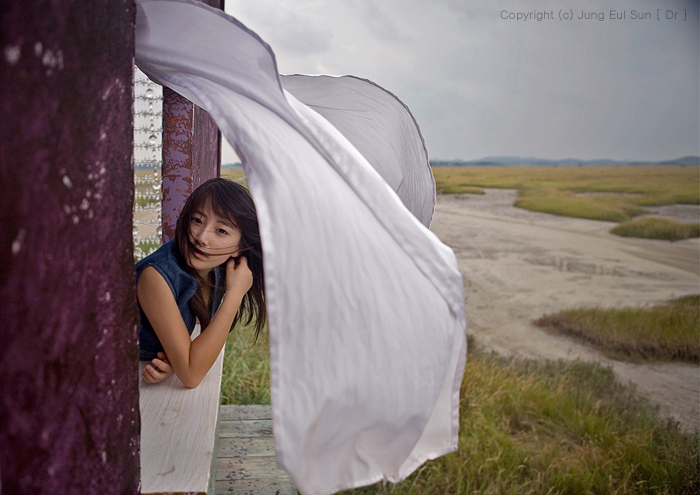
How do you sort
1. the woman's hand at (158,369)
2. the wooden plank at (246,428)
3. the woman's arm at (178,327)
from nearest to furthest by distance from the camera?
the woman's arm at (178,327)
the woman's hand at (158,369)
the wooden plank at (246,428)

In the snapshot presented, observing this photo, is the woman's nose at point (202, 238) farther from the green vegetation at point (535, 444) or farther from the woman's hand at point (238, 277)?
the green vegetation at point (535, 444)

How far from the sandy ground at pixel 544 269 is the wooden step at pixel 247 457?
5.63m

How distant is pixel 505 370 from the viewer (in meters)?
5.86

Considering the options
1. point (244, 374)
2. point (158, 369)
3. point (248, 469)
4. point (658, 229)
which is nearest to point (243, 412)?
point (248, 469)

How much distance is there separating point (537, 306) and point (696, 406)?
2.62 meters

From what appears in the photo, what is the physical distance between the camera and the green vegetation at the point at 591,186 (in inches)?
360

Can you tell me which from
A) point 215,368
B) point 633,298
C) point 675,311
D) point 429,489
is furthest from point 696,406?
point 215,368

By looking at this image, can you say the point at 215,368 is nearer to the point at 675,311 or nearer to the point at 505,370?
the point at 505,370

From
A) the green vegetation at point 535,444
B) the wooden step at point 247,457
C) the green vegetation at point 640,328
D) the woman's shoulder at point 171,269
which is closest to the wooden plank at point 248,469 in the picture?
the wooden step at point 247,457

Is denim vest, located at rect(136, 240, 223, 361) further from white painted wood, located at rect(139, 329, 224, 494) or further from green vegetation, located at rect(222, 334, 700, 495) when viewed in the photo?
green vegetation, located at rect(222, 334, 700, 495)

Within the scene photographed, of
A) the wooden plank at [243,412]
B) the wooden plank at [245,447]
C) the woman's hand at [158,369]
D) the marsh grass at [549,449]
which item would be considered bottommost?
the marsh grass at [549,449]

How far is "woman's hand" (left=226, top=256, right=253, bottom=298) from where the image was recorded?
59.8 inches

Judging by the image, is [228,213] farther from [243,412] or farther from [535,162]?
[535,162]

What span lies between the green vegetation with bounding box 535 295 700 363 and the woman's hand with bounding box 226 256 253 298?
22.2ft
